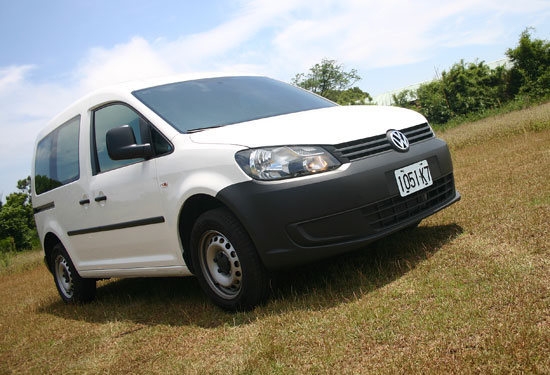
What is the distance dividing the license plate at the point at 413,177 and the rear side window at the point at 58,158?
3.01 m

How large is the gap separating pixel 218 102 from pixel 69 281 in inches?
117

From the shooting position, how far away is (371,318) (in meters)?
2.93

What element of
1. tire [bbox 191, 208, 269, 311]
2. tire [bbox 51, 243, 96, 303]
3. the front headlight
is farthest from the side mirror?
tire [bbox 51, 243, 96, 303]

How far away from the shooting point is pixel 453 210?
519 cm

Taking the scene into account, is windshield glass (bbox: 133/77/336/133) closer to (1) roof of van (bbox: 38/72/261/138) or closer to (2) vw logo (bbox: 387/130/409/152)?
(1) roof of van (bbox: 38/72/261/138)

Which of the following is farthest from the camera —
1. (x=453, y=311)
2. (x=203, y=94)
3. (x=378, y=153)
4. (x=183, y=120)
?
(x=203, y=94)

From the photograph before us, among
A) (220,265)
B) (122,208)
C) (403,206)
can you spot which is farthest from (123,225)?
(403,206)

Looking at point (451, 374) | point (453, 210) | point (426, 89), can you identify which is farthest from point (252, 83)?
point (426, 89)

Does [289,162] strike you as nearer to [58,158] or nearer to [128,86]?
[128,86]

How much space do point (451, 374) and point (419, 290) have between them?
1.04 meters

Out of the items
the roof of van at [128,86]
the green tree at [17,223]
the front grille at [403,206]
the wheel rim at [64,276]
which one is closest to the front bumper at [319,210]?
the front grille at [403,206]

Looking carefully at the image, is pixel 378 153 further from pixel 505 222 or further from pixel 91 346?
pixel 91 346

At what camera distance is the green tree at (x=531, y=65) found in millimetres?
33188

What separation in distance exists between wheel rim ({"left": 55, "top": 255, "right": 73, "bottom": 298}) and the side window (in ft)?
5.15
